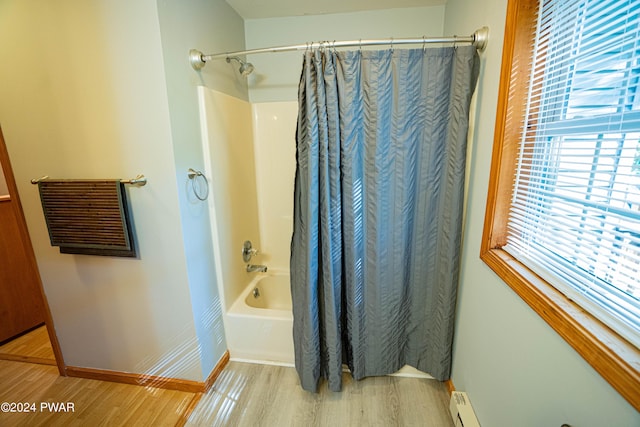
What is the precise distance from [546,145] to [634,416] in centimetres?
77

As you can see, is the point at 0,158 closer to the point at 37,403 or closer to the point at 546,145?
the point at 37,403

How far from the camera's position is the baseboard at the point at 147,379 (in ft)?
5.34

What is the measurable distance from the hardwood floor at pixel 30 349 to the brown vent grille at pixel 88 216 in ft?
3.75

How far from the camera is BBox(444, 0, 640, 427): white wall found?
0.67 meters

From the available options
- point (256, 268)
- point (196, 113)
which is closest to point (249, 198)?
point (256, 268)

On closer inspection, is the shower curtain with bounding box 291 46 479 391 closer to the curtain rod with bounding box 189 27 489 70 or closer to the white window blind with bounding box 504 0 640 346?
the curtain rod with bounding box 189 27 489 70

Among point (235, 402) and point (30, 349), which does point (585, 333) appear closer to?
point (235, 402)

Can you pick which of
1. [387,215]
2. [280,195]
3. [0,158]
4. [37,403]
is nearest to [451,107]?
[387,215]

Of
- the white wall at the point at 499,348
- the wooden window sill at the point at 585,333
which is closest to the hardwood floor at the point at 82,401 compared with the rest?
the white wall at the point at 499,348

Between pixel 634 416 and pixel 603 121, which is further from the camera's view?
pixel 603 121

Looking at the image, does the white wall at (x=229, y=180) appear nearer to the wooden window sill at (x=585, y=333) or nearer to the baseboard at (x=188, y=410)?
the baseboard at (x=188, y=410)

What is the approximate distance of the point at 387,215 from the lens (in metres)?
1.41

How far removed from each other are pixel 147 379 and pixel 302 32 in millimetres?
2685

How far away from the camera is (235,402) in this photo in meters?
1.56
